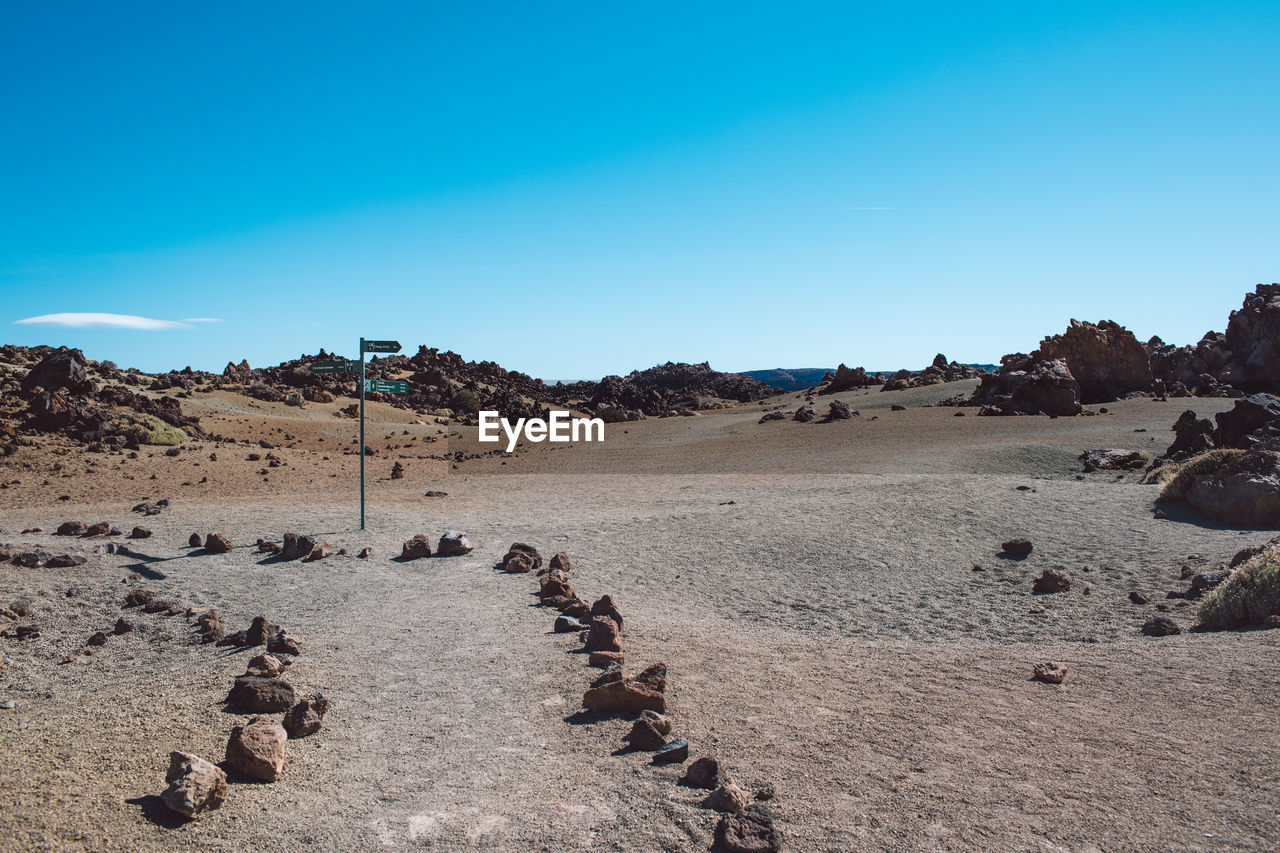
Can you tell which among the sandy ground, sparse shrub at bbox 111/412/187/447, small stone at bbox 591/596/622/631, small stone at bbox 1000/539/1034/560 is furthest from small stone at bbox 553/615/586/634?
sparse shrub at bbox 111/412/187/447

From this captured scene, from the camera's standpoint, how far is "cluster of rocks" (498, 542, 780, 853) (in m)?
3.82

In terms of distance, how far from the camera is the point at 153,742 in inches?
191

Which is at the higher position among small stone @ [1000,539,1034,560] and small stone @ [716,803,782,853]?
small stone @ [1000,539,1034,560]

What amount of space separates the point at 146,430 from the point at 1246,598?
2356cm

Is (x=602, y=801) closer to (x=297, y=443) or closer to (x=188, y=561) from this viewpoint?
(x=188, y=561)

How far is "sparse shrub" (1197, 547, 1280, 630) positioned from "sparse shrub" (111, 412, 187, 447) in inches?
892

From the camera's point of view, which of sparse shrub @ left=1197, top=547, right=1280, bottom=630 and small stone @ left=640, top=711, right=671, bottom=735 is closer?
small stone @ left=640, top=711, right=671, bottom=735

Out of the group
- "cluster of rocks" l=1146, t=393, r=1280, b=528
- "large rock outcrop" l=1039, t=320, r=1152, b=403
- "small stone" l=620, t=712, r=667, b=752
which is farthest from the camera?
"large rock outcrop" l=1039, t=320, r=1152, b=403

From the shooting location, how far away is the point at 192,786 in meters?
3.99

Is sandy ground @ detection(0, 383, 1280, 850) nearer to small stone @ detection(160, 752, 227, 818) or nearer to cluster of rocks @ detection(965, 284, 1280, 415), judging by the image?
small stone @ detection(160, 752, 227, 818)

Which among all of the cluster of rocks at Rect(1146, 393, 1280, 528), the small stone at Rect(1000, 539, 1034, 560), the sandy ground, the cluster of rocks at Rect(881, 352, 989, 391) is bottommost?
the sandy ground

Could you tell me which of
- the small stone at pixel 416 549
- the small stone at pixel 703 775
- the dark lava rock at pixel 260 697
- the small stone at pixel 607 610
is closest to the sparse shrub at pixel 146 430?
the small stone at pixel 416 549

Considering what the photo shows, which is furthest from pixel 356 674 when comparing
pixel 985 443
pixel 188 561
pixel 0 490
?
pixel 985 443

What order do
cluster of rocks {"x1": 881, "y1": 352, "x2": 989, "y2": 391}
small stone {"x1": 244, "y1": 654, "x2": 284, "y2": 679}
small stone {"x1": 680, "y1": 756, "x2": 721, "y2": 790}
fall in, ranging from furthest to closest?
cluster of rocks {"x1": 881, "y1": 352, "x2": 989, "y2": 391} → small stone {"x1": 244, "y1": 654, "x2": 284, "y2": 679} → small stone {"x1": 680, "y1": 756, "x2": 721, "y2": 790}
